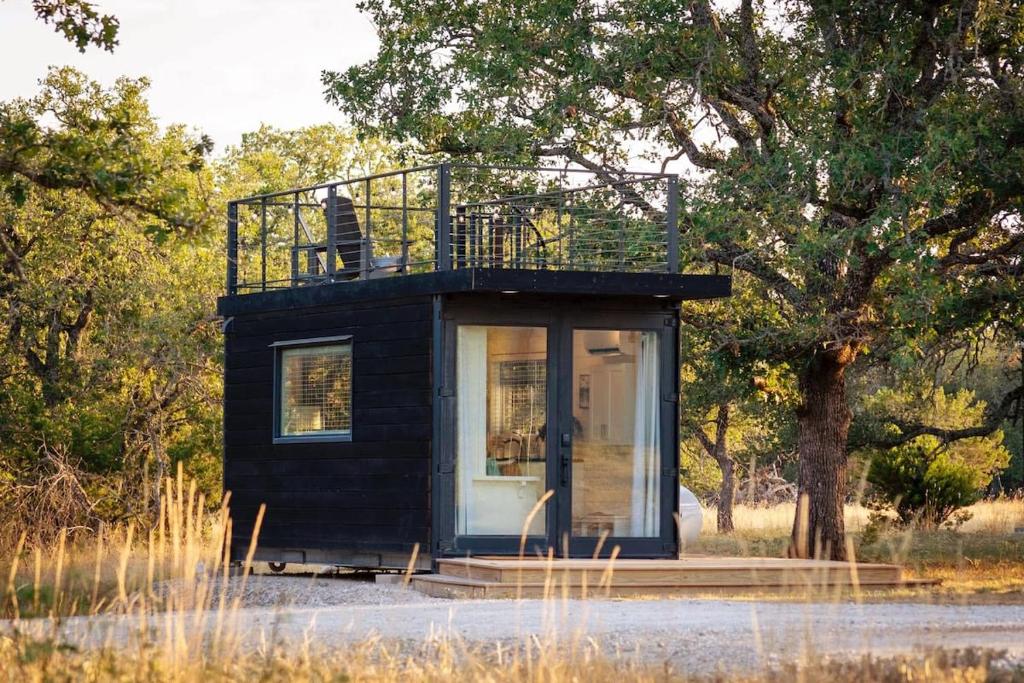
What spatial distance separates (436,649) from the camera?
827 cm

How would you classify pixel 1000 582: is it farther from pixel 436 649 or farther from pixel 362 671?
pixel 362 671

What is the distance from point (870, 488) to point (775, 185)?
44.4ft

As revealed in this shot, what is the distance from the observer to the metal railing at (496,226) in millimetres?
14766

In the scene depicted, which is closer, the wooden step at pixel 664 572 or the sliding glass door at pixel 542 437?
the wooden step at pixel 664 572

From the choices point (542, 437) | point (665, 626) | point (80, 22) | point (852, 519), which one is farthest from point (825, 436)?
point (80, 22)

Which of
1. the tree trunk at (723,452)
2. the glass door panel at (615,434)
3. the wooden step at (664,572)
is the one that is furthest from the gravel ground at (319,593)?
the tree trunk at (723,452)

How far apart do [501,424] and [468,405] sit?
1.08 ft

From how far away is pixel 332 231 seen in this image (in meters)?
15.3

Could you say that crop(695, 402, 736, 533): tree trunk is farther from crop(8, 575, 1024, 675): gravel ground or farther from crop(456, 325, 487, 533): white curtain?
crop(8, 575, 1024, 675): gravel ground

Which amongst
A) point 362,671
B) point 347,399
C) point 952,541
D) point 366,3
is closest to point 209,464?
point 366,3

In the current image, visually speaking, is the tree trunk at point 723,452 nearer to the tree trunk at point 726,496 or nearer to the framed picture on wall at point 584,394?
the tree trunk at point 726,496

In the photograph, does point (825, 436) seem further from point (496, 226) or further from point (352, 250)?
point (352, 250)

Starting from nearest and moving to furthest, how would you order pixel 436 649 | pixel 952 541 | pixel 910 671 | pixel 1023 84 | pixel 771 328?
pixel 910 671 → pixel 436 649 → pixel 1023 84 → pixel 771 328 → pixel 952 541

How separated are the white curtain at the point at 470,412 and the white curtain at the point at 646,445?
4.59 ft
